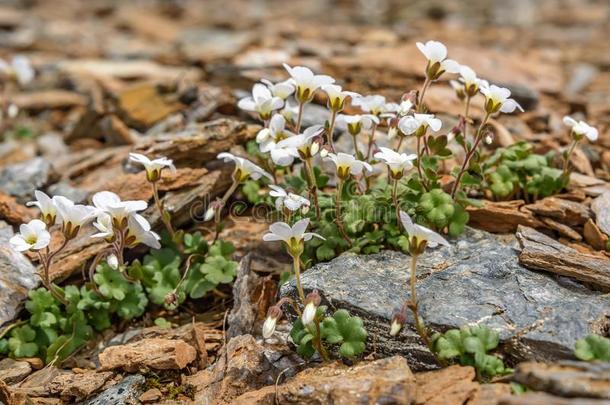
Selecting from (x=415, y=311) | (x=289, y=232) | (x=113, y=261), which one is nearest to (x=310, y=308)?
(x=289, y=232)

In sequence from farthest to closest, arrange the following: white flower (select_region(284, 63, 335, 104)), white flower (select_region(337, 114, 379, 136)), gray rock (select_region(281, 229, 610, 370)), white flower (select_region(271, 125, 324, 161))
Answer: white flower (select_region(337, 114, 379, 136)), white flower (select_region(284, 63, 335, 104)), white flower (select_region(271, 125, 324, 161)), gray rock (select_region(281, 229, 610, 370))

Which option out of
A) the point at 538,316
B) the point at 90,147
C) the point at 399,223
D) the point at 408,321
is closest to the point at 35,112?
the point at 90,147

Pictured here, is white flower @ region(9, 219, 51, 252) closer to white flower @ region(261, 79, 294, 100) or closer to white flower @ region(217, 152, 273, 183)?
white flower @ region(217, 152, 273, 183)

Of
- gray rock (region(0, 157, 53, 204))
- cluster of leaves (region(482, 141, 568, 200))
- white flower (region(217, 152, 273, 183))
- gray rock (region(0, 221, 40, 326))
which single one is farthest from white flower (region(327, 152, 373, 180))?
gray rock (region(0, 157, 53, 204))

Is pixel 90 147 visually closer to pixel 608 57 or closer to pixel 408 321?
pixel 408 321

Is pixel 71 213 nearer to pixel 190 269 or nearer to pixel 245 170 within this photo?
pixel 190 269

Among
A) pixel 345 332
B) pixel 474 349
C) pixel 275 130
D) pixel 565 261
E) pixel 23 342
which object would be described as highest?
pixel 275 130
